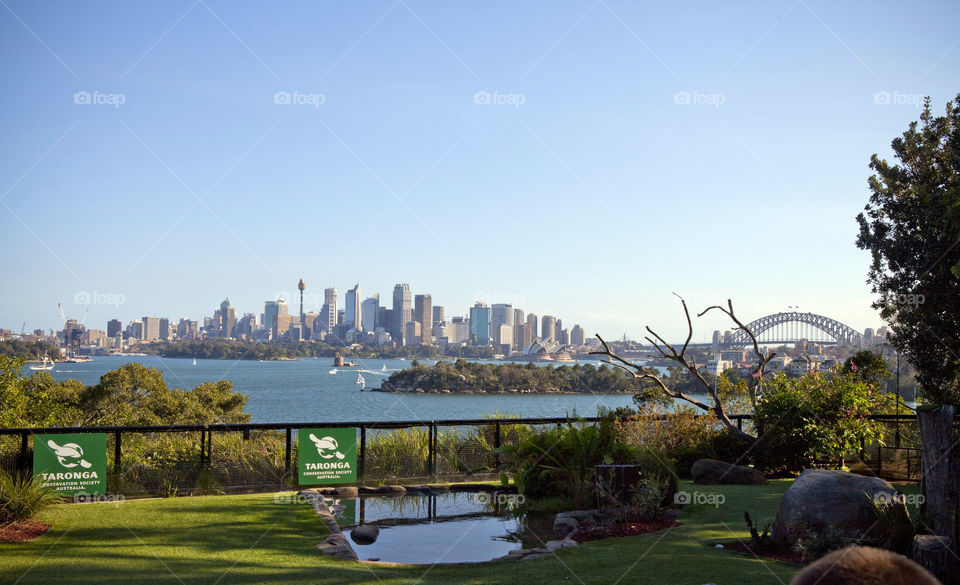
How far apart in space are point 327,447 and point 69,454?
13.2 feet

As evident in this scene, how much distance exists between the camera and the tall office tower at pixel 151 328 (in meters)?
108

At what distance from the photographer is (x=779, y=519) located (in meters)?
8.29

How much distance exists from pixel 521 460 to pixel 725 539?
4.26 meters

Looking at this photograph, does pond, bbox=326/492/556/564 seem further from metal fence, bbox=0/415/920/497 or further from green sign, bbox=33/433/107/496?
green sign, bbox=33/433/107/496

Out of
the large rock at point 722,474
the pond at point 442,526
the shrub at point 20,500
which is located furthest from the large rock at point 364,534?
the large rock at point 722,474

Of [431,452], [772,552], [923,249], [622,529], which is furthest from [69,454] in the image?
[923,249]

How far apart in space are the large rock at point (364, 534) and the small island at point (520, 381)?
197 feet

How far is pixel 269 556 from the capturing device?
7.89 metres

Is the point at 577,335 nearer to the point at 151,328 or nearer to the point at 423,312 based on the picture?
the point at 423,312

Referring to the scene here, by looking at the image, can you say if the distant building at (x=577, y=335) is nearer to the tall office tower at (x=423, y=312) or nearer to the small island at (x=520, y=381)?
the small island at (x=520, y=381)

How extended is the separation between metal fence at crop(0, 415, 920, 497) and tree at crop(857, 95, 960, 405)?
1.70 metres

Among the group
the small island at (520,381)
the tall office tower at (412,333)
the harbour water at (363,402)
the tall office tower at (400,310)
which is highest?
the tall office tower at (400,310)

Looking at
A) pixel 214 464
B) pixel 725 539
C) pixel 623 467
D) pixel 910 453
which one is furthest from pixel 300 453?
pixel 910 453

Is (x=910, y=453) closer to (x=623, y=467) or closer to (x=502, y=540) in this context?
(x=623, y=467)
